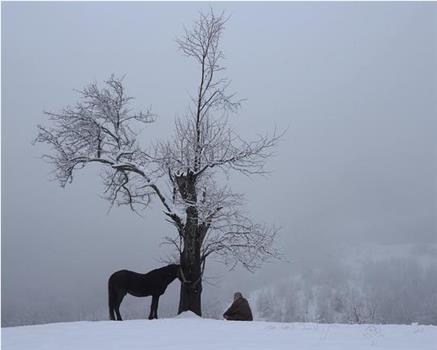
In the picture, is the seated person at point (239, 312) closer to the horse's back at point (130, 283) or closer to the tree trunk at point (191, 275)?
Answer: the horse's back at point (130, 283)

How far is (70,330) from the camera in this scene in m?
10.5

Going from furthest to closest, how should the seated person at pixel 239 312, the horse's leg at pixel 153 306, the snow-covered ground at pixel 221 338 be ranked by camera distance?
the horse's leg at pixel 153 306 → the seated person at pixel 239 312 → the snow-covered ground at pixel 221 338

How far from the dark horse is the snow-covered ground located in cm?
453

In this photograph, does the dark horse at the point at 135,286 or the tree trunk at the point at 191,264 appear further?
the tree trunk at the point at 191,264

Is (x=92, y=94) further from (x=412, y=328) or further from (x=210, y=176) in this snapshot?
(x=412, y=328)

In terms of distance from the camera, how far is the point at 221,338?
28.3 feet

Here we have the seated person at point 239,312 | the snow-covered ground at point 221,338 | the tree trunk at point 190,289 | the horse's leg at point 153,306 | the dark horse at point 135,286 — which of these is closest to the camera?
the snow-covered ground at point 221,338

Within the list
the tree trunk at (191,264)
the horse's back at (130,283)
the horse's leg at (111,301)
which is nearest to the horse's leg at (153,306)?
the horse's back at (130,283)

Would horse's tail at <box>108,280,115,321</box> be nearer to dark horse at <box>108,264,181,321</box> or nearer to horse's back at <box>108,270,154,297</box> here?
dark horse at <box>108,264,181,321</box>

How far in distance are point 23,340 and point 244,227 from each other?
10.3 meters

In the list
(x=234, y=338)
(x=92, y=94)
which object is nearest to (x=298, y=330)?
(x=234, y=338)

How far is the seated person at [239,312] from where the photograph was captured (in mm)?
14711

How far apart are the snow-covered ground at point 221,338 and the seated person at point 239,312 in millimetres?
4005

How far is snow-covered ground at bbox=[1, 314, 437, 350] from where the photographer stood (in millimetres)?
7746
